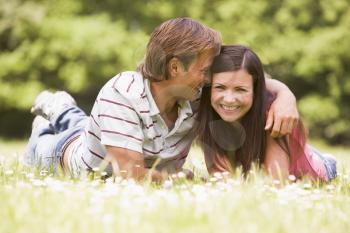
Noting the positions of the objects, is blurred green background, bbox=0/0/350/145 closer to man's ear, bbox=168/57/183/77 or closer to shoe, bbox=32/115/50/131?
shoe, bbox=32/115/50/131

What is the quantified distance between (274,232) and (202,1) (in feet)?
39.3

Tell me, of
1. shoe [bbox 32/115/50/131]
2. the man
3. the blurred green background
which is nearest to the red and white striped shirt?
the man

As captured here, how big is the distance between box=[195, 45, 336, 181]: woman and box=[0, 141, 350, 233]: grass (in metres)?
0.86

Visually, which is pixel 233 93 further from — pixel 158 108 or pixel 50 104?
pixel 50 104

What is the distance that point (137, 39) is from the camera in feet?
42.9

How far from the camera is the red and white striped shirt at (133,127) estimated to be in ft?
10.6

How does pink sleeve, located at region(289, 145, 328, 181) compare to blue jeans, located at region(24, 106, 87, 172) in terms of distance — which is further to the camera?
blue jeans, located at region(24, 106, 87, 172)

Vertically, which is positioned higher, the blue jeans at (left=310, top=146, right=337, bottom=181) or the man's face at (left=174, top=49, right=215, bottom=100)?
the man's face at (left=174, top=49, right=215, bottom=100)

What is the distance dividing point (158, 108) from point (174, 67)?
0.82 ft

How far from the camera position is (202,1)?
1362cm

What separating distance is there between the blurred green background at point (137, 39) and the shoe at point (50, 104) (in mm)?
7895

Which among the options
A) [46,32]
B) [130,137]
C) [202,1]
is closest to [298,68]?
[202,1]

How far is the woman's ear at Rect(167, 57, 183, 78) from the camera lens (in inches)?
134

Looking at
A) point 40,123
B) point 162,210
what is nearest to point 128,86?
point 162,210
